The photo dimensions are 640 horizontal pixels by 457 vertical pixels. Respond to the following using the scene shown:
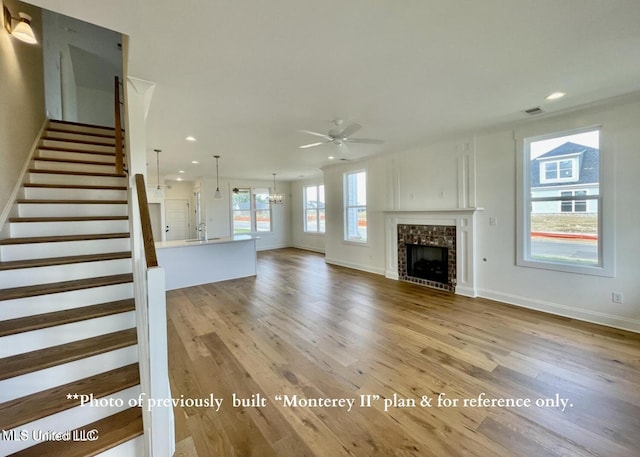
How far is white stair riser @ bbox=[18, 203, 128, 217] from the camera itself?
100 inches

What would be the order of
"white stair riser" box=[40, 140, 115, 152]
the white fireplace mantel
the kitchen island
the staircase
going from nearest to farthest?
the staircase, "white stair riser" box=[40, 140, 115, 152], the white fireplace mantel, the kitchen island

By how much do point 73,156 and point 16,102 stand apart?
0.76 m

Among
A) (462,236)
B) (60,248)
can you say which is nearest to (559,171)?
(462,236)

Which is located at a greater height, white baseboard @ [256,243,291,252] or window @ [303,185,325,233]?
window @ [303,185,325,233]

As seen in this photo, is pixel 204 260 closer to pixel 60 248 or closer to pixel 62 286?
pixel 60 248

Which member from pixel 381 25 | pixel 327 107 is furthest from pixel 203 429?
pixel 327 107

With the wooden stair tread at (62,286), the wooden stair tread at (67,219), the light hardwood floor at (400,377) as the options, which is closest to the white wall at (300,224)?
the light hardwood floor at (400,377)

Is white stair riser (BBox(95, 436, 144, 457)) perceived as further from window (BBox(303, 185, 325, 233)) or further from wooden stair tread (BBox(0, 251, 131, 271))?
window (BBox(303, 185, 325, 233))

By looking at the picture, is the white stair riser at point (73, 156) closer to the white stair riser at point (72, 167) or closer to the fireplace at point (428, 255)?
the white stair riser at point (72, 167)

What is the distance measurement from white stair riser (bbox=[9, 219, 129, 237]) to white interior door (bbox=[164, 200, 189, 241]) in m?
7.49

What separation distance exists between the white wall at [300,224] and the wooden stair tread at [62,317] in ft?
24.5

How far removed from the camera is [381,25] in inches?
70.6

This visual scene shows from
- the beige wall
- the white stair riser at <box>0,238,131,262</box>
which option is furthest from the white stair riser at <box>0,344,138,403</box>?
the beige wall

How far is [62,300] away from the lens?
77.5 inches
